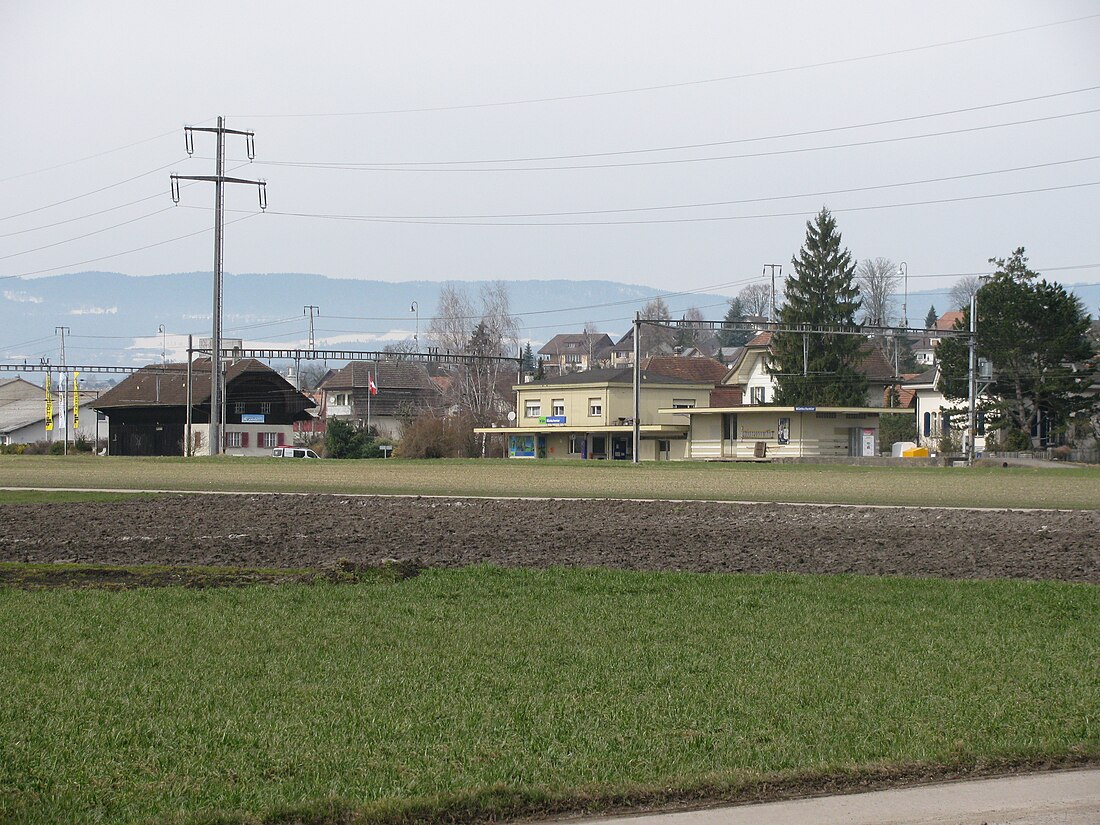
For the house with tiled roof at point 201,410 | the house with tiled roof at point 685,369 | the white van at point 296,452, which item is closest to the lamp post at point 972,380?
the house with tiled roof at point 685,369

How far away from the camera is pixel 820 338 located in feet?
317

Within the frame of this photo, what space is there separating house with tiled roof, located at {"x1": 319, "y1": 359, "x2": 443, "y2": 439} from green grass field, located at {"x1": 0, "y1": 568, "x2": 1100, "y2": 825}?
344 feet

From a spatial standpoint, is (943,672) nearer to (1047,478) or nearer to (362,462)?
(1047,478)

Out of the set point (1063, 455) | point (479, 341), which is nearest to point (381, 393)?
point (479, 341)

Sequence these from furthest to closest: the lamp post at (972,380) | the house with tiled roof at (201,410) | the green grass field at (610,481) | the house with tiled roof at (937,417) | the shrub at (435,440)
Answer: the house with tiled roof at (201,410) < the shrub at (435,440) < the house with tiled roof at (937,417) < the lamp post at (972,380) < the green grass field at (610,481)

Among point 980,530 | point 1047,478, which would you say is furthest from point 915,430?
point 980,530

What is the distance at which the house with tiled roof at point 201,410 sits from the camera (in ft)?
357

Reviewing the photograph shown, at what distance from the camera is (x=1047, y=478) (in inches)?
1850

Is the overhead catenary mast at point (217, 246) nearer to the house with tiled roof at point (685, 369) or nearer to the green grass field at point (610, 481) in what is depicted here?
the green grass field at point (610, 481)

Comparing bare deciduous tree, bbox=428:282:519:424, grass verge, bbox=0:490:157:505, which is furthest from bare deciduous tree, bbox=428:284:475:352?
grass verge, bbox=0:490:157:505

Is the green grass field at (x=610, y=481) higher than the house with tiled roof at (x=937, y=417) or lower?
lower

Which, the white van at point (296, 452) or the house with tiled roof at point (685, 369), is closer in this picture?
the white van at point (296, 452)

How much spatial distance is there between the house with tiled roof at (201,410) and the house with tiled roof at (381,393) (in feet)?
22.9

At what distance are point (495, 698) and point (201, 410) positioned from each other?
105216mm
